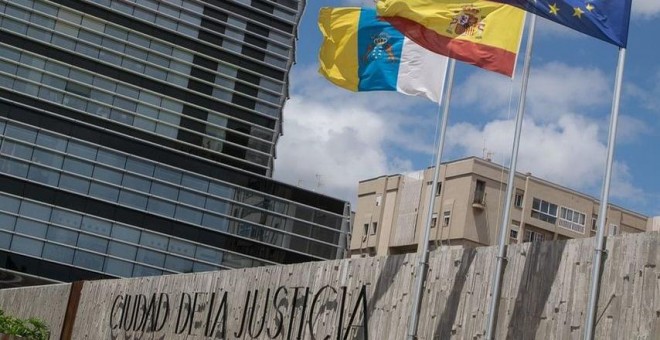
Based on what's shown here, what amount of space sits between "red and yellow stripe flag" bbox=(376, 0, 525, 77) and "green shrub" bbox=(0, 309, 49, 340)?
1244cm

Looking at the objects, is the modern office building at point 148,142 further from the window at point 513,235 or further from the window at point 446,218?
the window at point 513,235

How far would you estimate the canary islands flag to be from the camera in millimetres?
11883

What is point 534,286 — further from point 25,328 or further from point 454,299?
point 25,328

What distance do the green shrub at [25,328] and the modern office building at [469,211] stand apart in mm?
39170

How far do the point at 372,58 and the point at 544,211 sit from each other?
5652cm

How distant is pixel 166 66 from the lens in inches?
1973

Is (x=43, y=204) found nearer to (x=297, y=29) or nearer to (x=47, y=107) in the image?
(x=47, y=107)

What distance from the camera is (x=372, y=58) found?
12.1 meters

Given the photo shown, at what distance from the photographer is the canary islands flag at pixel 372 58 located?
11.9 meters

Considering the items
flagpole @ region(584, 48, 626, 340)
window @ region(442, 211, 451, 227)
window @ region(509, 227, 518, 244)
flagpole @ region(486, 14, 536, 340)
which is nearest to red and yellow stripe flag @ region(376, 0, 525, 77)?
flagpole @ region(486, 14, 536, 340)

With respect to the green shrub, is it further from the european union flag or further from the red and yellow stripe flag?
the european union flag

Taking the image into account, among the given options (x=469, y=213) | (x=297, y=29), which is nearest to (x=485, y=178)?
(x=469, y=213)

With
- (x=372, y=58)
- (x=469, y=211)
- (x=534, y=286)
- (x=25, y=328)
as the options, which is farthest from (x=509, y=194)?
(x=469, y=211)

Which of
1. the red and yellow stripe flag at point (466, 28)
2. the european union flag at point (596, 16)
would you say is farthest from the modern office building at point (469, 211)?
the european union flag at point (596, 16)
